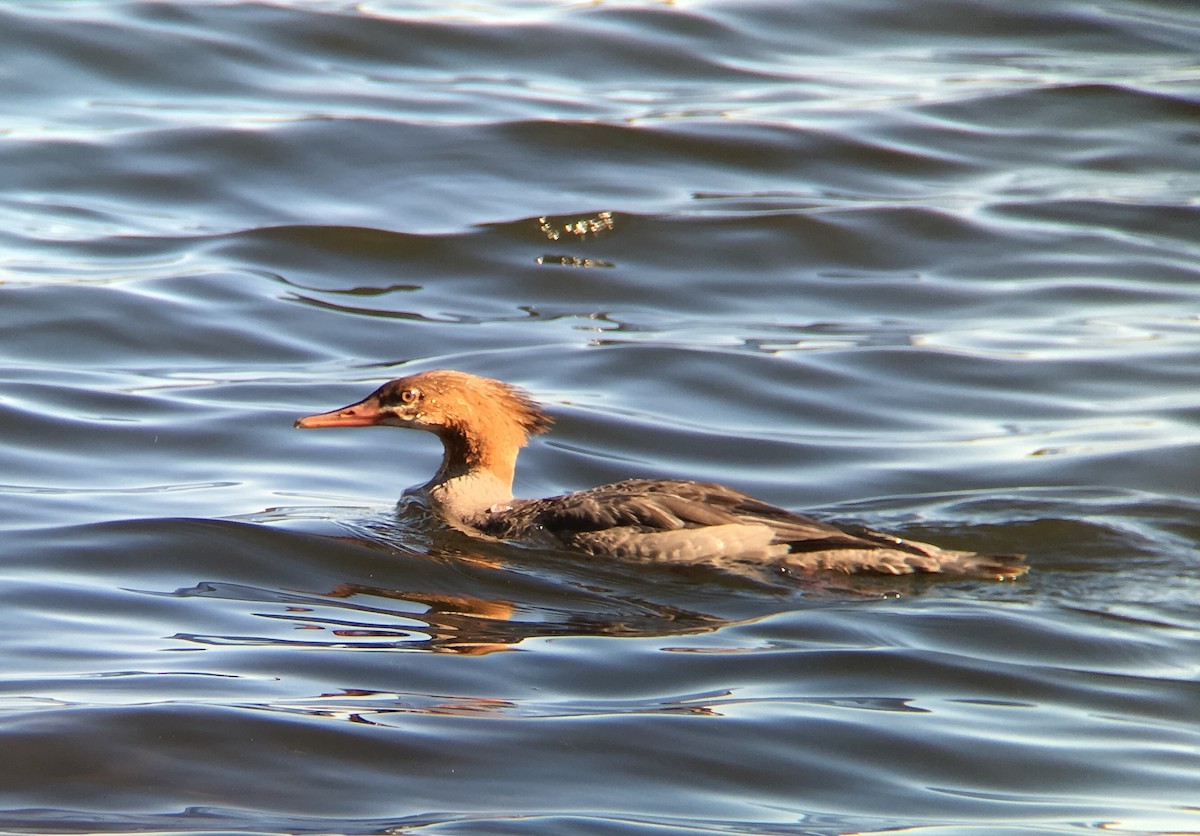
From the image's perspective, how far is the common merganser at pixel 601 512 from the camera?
7.01 meters

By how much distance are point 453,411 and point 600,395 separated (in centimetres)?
152

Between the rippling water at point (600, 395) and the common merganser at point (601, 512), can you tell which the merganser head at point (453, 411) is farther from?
the rippling water at point (600, 395)

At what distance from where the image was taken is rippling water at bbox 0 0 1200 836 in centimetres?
496

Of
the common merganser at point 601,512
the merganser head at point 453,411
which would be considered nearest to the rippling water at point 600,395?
the common merganser at point 601,512

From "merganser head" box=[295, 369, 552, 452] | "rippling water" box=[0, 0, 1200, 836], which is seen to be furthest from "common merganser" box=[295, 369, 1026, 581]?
"rippling water" box=[0, 0, 1200, 836]

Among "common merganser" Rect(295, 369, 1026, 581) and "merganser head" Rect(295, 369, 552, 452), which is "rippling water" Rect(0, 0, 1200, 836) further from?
"merganser head" Rect(295, 369, 552, 452)

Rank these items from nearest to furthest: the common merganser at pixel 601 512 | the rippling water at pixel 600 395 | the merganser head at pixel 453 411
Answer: the rippling water at pixel 600 395, the common merganser at pixel 601 512, the merganser head at pixel 453 411

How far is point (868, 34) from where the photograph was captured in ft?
57.3

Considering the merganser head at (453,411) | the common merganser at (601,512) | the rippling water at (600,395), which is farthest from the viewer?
the merganser head at (453,411)

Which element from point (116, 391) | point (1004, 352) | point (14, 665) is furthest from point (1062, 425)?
point (14, 665)

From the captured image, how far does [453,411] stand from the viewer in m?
8.34

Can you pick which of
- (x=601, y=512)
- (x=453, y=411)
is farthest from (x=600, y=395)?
(x=601, y=512)

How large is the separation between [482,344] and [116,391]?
7.05ft

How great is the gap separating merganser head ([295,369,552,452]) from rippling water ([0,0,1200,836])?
427 mm
